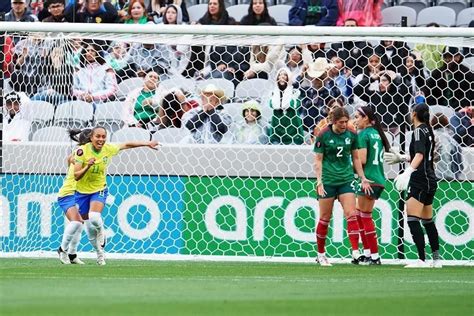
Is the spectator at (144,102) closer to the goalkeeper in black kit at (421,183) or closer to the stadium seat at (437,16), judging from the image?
the goalkeeper in black kit at (421,183)

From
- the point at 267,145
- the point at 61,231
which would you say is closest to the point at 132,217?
the point at 61,231

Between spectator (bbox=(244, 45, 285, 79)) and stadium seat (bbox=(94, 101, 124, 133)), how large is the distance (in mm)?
1675

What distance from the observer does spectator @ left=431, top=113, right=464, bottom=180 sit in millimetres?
15383

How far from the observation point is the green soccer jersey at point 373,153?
1484 centimetres

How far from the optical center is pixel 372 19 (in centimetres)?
1833

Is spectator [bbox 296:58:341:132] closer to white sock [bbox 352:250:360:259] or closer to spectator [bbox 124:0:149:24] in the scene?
white sock [bbox 352:250:360:259]

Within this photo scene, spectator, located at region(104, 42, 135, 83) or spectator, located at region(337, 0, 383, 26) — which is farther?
spectator, located at region(337, 0, 383, 26)

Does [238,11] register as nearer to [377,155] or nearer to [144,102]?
[144,102]

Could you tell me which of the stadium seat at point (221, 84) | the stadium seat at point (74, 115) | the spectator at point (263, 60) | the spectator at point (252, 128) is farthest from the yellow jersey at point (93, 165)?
the spectator at point (263, 60)

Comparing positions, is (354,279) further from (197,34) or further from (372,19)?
(372,19)

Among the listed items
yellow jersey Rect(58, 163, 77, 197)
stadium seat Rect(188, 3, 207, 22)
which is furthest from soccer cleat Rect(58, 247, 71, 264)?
stadium seat Rect(188, 3, 207, 22)

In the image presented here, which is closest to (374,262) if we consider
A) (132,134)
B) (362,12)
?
(132,134)

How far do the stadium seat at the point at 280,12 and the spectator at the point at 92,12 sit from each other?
8.06ft

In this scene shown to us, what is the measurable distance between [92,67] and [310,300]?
293 inches
